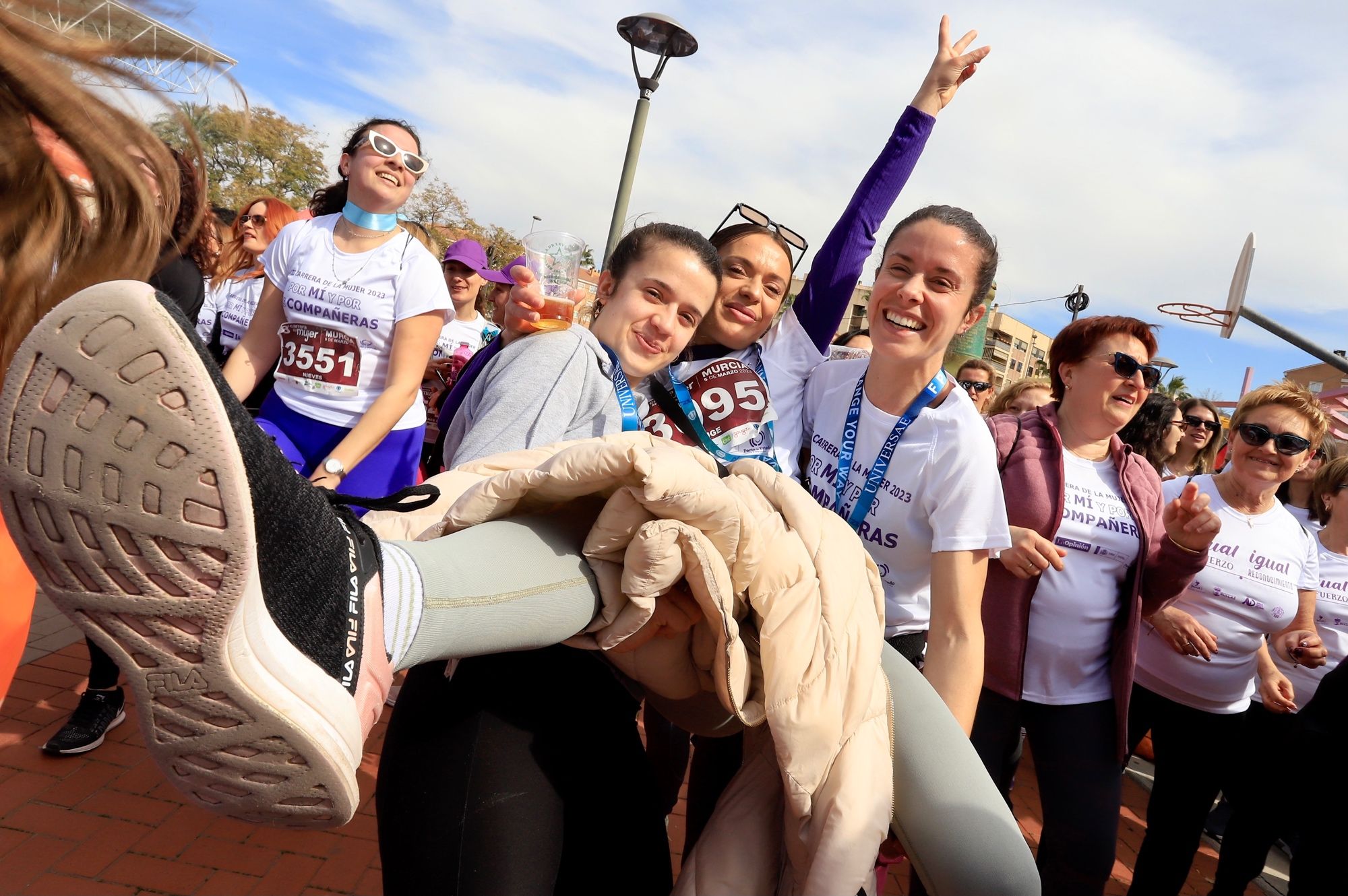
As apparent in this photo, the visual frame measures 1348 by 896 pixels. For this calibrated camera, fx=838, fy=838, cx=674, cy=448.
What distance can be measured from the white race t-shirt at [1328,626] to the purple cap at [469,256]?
5.08 metres

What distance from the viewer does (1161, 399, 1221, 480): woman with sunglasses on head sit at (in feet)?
18.8

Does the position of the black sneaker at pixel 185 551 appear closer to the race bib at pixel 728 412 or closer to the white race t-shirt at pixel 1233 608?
the race bib at pixel 728 412

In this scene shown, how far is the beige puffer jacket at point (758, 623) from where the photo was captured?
122 centimetres

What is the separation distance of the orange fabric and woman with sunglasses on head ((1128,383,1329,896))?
3187 mm

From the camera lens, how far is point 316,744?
0.99 meters

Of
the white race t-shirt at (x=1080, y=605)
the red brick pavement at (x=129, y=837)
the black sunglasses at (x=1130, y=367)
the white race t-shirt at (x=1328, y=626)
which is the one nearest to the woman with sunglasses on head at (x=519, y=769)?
the red brick pavement at (x=129, y=837)

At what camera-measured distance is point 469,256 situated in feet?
19.4

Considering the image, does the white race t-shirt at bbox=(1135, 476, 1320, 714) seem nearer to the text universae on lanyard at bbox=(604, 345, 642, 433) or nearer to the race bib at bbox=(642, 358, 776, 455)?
→ the race bib at bbox=(642, 358, 776, 455)

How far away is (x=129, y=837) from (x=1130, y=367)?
12.3 ft

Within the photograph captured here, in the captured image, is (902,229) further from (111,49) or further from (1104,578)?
(111,49)

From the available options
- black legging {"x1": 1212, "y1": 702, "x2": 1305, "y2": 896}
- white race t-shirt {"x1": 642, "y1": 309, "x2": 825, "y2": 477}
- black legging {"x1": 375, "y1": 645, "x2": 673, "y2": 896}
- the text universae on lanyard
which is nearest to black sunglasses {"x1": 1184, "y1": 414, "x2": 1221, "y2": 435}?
black legging {"x1": 1212, "y1": 702, "x2": 1305, "y2": 896}

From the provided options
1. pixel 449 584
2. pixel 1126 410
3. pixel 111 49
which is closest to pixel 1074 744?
pixel 1126 410

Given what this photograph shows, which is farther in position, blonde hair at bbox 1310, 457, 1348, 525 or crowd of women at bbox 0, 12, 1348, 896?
blonde hair at bbox 1310, 457, 1348, 525

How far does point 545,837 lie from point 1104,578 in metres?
2.08
